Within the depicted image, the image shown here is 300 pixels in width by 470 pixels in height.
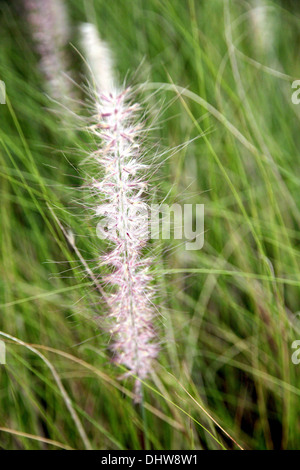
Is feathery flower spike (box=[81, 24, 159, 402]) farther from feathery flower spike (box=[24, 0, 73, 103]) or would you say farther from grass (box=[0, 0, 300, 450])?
feathery flower spike (box=[24, 0, 73, 103])

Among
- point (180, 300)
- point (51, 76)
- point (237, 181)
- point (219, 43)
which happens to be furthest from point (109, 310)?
point (219, 43)

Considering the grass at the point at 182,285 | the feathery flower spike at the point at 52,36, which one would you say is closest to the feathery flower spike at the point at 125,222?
the grass at the point at 182,285

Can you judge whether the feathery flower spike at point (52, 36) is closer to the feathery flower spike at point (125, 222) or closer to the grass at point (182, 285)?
the grass at point (182, 285)

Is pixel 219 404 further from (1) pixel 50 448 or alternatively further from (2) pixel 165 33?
(2) pixel 165 33

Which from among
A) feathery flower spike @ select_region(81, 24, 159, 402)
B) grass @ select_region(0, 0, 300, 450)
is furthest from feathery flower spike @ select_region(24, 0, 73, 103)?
feathery flower spike @ select_region(81, 24, 159, 402)

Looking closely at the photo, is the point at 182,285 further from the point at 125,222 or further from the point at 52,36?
the point at 52,36

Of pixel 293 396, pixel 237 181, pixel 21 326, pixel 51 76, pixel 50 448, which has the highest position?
pixel 51 76

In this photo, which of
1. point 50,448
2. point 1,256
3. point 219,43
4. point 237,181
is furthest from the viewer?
point 219,43
